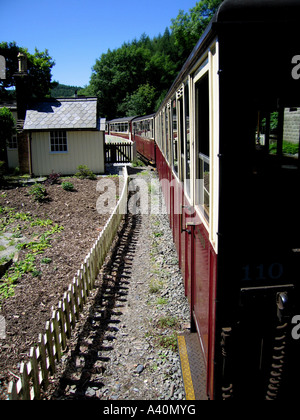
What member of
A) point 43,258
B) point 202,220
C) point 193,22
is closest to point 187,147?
point 202,220

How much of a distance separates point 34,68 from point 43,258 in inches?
1500

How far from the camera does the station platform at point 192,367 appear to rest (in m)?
3.13

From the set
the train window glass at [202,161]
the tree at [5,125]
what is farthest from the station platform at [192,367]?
the tree at [5,125]

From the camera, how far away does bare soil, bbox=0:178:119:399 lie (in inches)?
169

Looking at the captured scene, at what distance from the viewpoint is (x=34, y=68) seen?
3909cm

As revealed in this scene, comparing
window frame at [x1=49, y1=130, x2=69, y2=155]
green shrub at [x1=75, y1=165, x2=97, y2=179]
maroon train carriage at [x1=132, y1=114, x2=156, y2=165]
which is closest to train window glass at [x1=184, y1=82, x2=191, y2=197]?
green shrub at [x1=75, y1=165, x2=97, y2=179]

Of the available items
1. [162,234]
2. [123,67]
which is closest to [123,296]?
[162,234]

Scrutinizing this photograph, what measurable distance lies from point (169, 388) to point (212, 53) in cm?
298

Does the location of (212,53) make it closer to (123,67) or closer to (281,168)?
(281,168)

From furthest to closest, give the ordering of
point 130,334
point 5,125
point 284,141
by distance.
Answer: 1. point 5,125
2. point 130,334
3. point 284,141

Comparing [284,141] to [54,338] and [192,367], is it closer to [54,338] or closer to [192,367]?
[192,367]

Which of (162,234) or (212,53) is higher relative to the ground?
(212,53)

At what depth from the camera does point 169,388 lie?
3.38m
